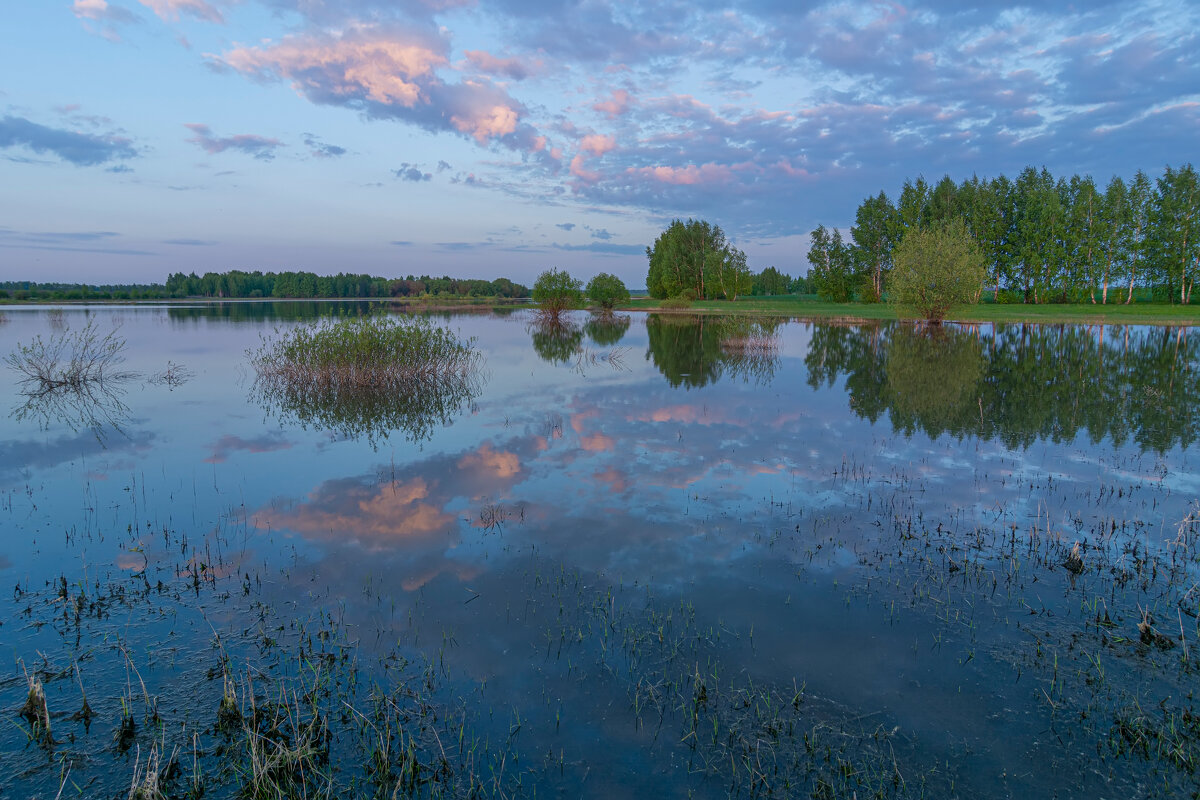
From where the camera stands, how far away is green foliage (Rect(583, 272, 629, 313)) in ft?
283

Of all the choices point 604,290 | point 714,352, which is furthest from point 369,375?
point 604,290

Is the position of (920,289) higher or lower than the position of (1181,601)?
higher

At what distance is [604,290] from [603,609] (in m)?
80.1

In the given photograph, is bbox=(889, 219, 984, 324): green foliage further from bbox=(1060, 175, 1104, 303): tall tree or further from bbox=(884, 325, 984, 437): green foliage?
bbox=(1060, 175, 1104, 303): tall tree

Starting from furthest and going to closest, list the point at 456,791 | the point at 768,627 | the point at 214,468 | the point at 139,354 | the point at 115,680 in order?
the point at 139,354, the point at 214,468, the point at 768,627, the point at 115,680, the point at 456,791

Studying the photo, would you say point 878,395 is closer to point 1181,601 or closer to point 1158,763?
point 1181,601

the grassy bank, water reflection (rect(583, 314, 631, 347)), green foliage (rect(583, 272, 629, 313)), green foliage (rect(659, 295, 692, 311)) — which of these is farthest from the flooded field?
green foliage (rect(659, 295, 692, 311))

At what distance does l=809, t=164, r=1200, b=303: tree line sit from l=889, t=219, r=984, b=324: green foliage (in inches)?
746

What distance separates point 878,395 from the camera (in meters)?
24.1

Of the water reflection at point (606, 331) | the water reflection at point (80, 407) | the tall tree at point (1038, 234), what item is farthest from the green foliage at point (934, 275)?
the water reflection at point (80, 407)

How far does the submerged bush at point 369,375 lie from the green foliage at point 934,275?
42979 millimetres

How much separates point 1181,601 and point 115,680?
Result: 12.9m

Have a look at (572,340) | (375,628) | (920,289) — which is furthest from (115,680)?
(920,289)

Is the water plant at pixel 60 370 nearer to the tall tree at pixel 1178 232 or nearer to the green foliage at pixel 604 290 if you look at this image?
the green foliage at pixel 604 290
